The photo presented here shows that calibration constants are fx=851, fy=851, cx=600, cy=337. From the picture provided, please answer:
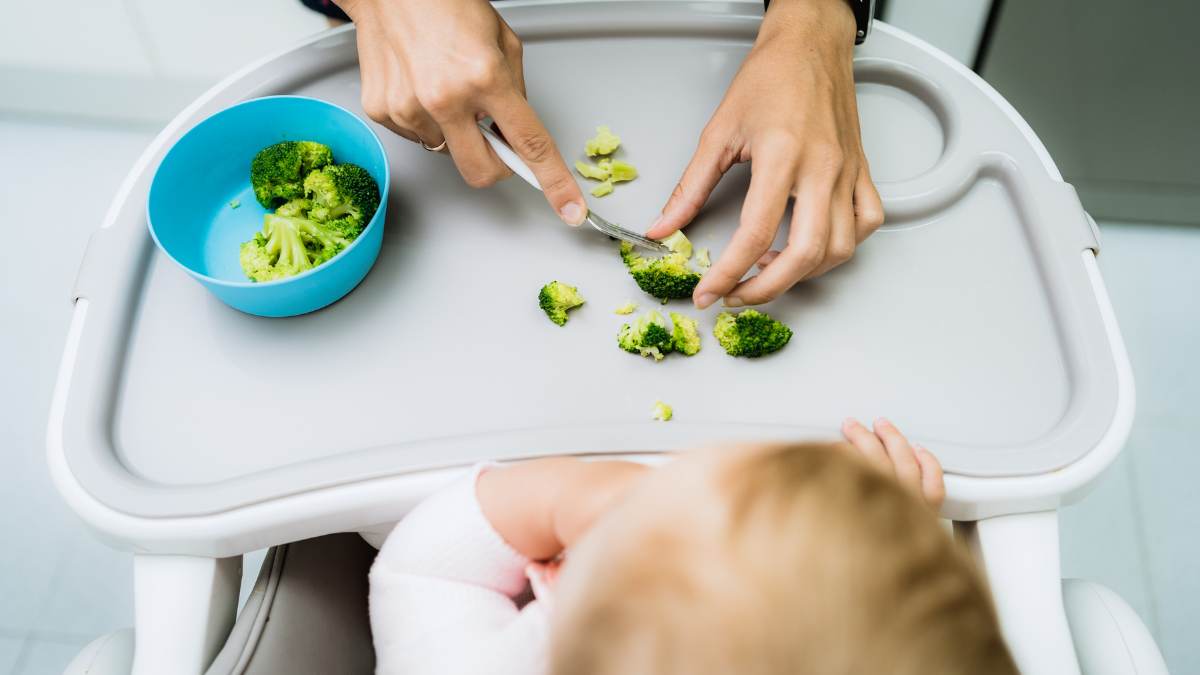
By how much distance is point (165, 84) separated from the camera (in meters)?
1.68

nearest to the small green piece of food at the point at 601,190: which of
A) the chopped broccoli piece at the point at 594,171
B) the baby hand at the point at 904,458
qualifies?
the chopped broccoli piece at the point at 594,171

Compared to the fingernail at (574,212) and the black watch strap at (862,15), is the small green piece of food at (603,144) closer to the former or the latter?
the fingernail at (574,212)

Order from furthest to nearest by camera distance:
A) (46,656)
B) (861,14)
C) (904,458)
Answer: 1. (46,656)
2. (861,14)
3. (904,458)

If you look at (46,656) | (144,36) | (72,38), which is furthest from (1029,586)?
(72,38)

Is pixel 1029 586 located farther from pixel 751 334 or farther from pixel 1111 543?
pixel 1111 543

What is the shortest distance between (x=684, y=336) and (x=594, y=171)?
0.21 metres

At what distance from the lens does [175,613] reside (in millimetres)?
714

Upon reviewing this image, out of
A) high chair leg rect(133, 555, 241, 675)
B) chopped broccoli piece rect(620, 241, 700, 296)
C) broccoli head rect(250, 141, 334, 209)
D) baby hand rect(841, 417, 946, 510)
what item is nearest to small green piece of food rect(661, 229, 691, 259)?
chopped broccoli piece rect(620, 241, 700, 296)

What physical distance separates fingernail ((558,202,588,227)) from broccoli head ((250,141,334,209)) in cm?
24

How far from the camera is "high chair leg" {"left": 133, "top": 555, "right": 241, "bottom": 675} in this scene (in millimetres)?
704

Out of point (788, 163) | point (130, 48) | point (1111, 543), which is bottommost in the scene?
point (1111, 543)

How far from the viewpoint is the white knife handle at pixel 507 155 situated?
0.77 m

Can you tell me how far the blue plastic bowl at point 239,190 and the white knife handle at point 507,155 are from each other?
3.8 inches

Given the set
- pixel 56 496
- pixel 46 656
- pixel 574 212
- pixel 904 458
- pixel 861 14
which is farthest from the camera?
pixel 56 496
